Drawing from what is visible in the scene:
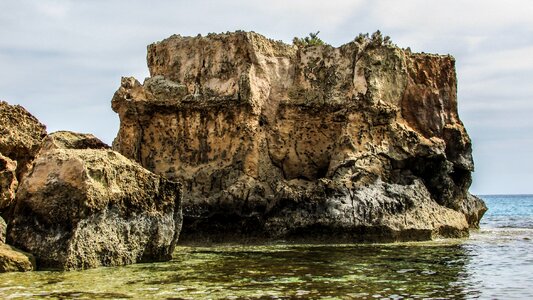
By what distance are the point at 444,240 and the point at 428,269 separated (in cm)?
793

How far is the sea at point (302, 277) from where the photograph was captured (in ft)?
35.8

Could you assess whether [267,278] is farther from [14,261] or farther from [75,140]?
[75,140]

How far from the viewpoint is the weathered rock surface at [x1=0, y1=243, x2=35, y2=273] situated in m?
12.6

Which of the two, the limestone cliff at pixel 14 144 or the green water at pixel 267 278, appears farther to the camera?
the limestone cliff at pixel 14 144

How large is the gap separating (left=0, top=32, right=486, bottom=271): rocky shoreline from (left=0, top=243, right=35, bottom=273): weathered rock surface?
8.19 meters

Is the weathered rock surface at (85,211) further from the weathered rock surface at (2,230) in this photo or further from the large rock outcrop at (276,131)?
the large rock outcrop at (276,131)

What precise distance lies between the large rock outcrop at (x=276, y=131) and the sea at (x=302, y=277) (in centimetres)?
385

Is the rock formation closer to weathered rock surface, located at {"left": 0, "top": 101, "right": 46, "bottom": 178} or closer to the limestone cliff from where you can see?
the limestone cliff

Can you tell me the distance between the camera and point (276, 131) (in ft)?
77.0

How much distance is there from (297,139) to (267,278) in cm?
1142

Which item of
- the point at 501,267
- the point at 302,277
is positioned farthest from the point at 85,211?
the point at 501,267

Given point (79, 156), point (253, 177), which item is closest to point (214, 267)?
point (79, 156)

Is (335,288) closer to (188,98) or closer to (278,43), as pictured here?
(188,98)

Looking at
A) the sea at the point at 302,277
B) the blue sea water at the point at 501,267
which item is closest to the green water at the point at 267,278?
the sea at the point at 302,277
